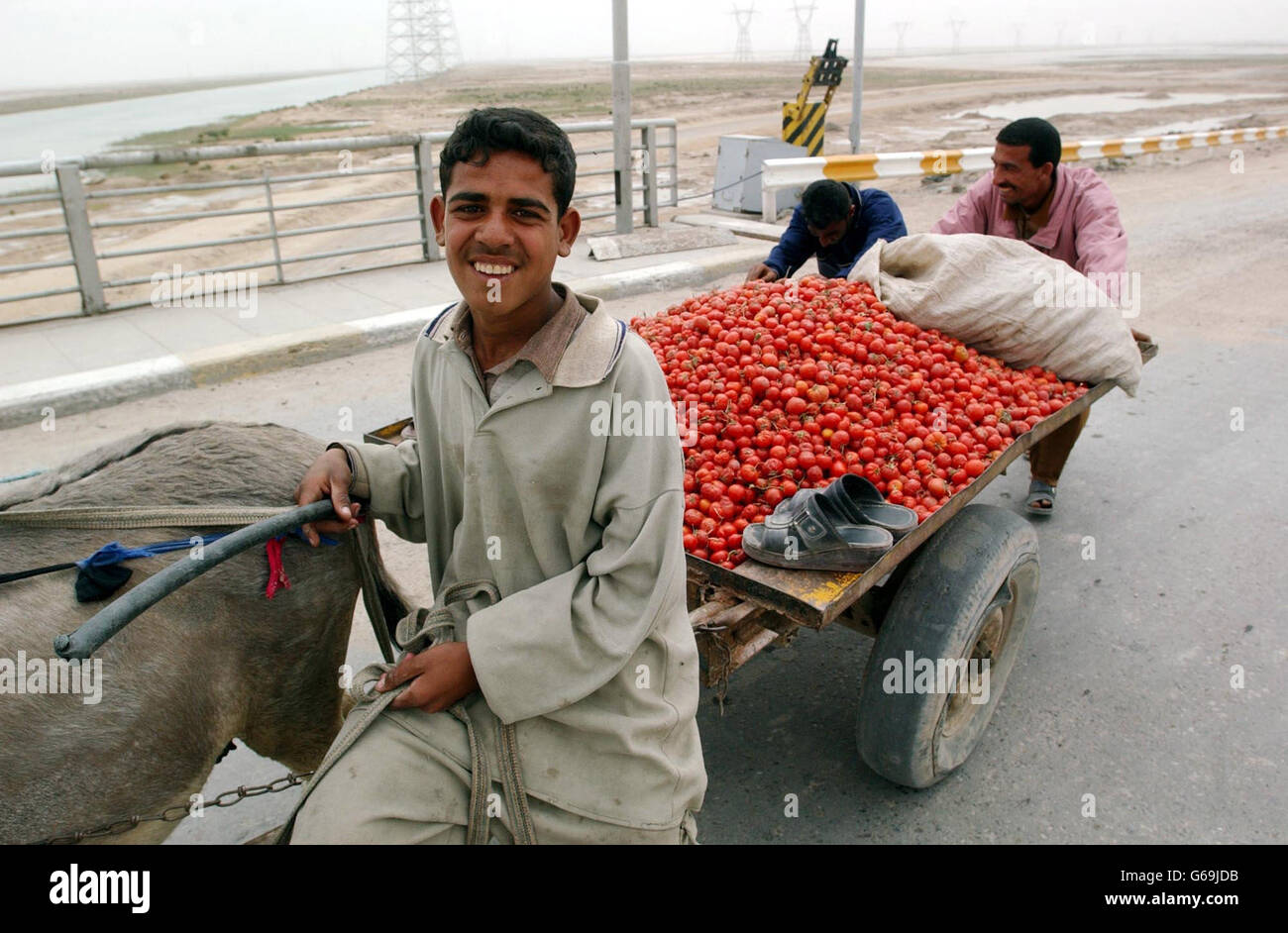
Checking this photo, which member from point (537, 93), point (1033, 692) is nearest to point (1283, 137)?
point (1033, 692)

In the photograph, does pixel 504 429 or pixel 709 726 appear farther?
pixel 709 726

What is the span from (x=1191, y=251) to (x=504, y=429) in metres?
11.3

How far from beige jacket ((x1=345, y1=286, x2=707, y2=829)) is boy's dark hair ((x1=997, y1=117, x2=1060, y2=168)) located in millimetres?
3633

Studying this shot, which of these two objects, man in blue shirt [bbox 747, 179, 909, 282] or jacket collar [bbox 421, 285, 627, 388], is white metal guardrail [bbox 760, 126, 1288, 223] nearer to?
man in blue shirt [bbox 747, 179, 909, 282]

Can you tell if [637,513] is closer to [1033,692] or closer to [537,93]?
[1033,692]

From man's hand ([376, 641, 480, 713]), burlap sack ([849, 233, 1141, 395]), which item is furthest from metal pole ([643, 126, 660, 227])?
man's hand ([376, 641, 480, 713])

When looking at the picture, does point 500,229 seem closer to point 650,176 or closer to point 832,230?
point 832,230

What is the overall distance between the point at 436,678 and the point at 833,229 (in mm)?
4315

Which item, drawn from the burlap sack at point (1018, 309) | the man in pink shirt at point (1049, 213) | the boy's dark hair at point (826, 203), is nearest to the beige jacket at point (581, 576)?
the burlap sack at point (1018, 309)

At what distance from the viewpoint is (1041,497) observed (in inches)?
196

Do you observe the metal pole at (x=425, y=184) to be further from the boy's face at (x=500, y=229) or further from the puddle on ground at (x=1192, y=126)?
the puddle on ground at (x=1192, y=126)
